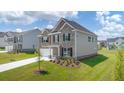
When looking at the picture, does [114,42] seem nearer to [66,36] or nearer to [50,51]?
[66,36]

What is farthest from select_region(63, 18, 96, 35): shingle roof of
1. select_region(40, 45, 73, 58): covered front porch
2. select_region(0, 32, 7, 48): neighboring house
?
select_region(0, 32, 7, 48): neighboring house

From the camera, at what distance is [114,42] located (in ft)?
36.9

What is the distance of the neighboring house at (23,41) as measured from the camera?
11.3 m

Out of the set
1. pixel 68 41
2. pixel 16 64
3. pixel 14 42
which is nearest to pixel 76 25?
pixel 68 41

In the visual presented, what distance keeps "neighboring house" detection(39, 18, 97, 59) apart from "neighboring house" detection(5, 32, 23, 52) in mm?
1272

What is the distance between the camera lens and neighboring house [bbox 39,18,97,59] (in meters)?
11.4

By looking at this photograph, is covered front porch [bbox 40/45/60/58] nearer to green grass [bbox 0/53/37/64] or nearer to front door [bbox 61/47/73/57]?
front door [bbox 61/47/73/57]
